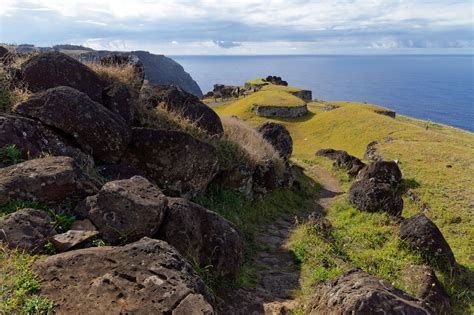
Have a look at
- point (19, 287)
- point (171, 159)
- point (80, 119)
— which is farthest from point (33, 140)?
point (19, 287)

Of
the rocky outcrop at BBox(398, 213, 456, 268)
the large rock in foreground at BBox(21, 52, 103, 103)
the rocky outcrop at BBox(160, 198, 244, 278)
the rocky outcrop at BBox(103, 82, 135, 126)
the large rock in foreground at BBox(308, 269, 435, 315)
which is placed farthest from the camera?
the rocky outcrop at BBox(103, 82, 135, 126)

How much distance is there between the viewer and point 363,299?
589 cm

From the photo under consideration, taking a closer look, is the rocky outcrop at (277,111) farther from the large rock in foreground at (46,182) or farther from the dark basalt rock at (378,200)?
the large rock in foreground at (46,182)

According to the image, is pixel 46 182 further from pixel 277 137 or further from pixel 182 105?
pixel 277 137

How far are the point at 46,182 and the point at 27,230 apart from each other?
1.46 m

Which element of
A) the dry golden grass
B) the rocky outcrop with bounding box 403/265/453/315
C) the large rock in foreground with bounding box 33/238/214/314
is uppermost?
the large rock in foreground with bounding box 33/238/214/314

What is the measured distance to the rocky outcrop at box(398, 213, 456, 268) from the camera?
12000 mm

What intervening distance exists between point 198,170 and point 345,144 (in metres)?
33.1

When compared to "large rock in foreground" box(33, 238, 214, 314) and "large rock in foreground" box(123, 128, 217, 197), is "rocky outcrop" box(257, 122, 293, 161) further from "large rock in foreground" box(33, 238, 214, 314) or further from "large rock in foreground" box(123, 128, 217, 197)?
"large rock in foreground" box(33, 238, 214, 314)

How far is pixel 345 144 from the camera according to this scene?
4338cm

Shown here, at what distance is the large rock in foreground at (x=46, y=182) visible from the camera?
23.2 feet

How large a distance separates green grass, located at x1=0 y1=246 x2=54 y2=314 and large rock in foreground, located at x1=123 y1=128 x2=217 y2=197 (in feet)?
A: 21.1

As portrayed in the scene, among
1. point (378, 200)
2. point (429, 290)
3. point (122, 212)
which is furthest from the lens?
point (378, 200)

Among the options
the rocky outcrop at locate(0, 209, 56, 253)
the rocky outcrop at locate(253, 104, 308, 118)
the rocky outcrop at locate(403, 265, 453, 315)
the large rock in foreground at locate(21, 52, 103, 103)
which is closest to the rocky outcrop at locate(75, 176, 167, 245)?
the rocky outcrop at locate(0, 209, 56, 253)
